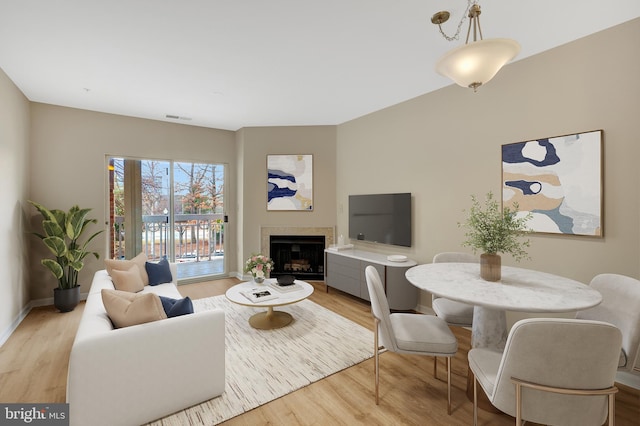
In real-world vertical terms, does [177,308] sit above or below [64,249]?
below

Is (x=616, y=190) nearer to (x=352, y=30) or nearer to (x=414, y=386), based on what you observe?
(x=414, y=386)

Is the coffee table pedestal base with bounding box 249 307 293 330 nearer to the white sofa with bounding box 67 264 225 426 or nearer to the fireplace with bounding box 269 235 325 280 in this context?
the white sofa with bounding box 67 264 225 426

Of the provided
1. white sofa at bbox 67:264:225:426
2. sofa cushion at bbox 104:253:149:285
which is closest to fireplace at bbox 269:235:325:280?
sofa cushion at bbox 104:253:149:285

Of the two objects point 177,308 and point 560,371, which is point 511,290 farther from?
point 177,308

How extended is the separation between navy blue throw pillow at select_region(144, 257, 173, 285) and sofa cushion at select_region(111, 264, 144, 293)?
0.21 metres

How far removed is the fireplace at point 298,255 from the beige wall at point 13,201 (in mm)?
3188

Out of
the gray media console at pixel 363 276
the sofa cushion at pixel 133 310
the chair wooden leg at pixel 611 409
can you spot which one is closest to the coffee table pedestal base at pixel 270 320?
the gray media console at pixel 363 276

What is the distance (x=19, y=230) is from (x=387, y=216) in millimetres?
4688

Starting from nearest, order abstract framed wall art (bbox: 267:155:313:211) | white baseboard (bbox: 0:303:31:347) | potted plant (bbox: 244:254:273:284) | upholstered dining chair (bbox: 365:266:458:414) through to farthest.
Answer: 1. upholstered dining chair (bbox: 365:266:458:414)
2. white baseboard (bbox: 0:303:31:347)
3. potted plant (bbox: 244:254:273:284)
4. abstract framed wall art (bbox: 267:155:313:211)

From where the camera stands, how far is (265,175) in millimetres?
5051

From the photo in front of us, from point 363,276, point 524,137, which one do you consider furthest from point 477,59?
point 363,276

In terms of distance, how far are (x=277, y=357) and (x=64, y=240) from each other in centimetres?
339

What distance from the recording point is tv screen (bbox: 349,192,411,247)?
12.4 feet

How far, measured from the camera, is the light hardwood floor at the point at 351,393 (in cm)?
183
